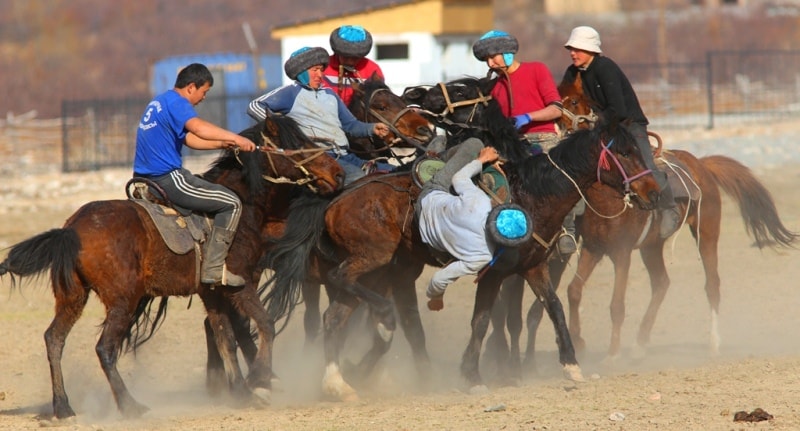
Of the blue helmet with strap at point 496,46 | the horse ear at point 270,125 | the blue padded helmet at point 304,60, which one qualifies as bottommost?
the horse ear at point 270,125

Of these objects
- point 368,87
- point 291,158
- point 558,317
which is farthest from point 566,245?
point 291,158

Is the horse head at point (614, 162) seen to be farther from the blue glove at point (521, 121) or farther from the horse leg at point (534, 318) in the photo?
the horse leg at point (534, 318)

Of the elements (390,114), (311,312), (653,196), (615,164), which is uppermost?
(390,114)

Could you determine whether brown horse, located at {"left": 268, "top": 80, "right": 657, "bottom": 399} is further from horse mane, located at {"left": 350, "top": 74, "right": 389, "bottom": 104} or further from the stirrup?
horse mane, located at {"left": 350, "top": 74, "right": 389, "bottom": 104}

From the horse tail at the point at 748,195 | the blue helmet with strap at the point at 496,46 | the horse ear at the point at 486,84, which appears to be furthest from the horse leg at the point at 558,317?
the horse tail at the point at 748,195

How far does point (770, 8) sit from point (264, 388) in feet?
159

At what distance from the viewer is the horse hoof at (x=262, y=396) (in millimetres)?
7871

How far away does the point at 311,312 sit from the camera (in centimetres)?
955

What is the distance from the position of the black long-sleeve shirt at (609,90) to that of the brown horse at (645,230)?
0.12 meters

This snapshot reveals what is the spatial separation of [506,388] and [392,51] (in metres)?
21.7

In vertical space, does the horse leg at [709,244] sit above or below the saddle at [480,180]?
below

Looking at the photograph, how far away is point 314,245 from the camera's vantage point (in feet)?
28.2

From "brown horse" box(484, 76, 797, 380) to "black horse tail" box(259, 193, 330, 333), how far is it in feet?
5.97

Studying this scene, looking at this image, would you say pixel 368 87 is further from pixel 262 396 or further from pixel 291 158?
pixel 262 396
